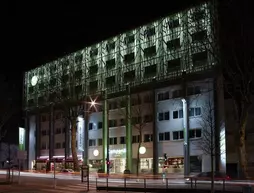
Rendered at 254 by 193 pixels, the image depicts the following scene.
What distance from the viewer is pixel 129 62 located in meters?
80.4

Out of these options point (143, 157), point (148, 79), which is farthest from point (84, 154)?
point (148, 79)

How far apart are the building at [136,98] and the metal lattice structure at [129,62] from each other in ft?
0.51

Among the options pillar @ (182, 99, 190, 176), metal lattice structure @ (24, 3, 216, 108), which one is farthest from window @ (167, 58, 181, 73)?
pillar @ (182, 99, 190, 176)

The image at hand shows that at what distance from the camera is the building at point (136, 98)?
218 ft

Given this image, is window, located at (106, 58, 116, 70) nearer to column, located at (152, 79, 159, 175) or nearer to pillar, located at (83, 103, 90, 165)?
pillar, located at (83, 103, 90, 165)

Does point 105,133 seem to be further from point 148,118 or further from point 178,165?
point 178,165

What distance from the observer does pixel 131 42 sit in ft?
264

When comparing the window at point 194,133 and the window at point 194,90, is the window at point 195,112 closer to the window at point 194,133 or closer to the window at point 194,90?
the window at point 194,133

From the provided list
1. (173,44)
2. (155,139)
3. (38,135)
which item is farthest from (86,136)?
(173,44)

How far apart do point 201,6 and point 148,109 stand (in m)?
25.3

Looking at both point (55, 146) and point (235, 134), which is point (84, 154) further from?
point (235, 134)

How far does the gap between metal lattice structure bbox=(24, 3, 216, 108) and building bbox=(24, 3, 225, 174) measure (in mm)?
155

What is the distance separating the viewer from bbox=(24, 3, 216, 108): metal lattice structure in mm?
68938

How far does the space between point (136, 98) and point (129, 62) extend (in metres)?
7.55
